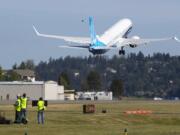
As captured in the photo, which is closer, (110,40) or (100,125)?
(100,125)

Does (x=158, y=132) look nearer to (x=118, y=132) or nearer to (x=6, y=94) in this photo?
(x=118, y=132)

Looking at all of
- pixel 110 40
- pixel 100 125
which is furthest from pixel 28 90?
pixel 100 125

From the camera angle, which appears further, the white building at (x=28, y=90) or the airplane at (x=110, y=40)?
the white building at (x=28, y=90)

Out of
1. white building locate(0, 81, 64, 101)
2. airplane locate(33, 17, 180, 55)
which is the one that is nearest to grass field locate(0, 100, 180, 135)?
airplane locate(33, 17, 180, 55)

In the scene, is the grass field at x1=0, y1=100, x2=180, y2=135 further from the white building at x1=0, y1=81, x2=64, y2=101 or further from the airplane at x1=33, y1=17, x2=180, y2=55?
the white building at x1=0, y1=81, x2=64, y2=101

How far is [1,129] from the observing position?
187 feet

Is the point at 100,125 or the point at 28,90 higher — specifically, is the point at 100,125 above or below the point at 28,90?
below

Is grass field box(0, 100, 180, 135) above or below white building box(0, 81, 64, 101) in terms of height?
below

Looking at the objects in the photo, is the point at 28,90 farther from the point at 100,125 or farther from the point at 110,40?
the point at 100,125

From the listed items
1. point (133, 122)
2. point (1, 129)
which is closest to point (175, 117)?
Result: point (133, 122)

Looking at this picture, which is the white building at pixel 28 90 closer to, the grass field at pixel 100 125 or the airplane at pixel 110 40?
the airplane at pixel 110 40

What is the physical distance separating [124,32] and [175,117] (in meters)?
53.0

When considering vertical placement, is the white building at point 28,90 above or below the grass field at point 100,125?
above

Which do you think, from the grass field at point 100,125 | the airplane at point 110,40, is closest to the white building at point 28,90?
the airplane at point 110,40
